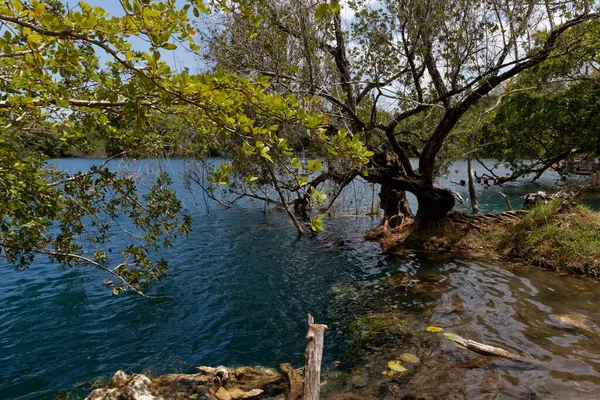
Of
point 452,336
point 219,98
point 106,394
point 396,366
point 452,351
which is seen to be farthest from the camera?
point 452,336

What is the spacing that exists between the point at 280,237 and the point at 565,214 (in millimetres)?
11675

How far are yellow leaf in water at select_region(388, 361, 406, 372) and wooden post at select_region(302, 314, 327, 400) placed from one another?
2804mm

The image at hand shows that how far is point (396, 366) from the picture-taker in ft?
20.0

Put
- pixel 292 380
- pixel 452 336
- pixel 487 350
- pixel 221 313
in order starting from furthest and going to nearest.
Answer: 1. pixel 221 313
2. pixel 452 336
3. pixel 487 350
4. pixel 292 380

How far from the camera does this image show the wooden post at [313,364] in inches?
144

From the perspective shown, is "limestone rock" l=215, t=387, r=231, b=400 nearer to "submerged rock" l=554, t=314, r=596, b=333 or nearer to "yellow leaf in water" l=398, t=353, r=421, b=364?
"yellow leaf in water" l=398, t=353, r=421, b=364

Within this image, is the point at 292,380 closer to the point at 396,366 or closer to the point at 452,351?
the point at 396,366

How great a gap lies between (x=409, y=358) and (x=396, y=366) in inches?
15.6

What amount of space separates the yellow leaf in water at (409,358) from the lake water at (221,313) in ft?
4.36

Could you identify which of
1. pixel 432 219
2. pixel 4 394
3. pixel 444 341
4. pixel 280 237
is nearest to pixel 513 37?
pixel 432 219

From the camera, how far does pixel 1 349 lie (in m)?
7.81

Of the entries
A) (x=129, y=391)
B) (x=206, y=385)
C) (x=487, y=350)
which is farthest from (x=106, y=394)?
(x=487, y=350)

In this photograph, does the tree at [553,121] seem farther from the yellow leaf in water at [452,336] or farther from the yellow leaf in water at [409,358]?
the yellow leaf in water at [409,358]

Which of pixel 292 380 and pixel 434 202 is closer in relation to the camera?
pixel 292 380
